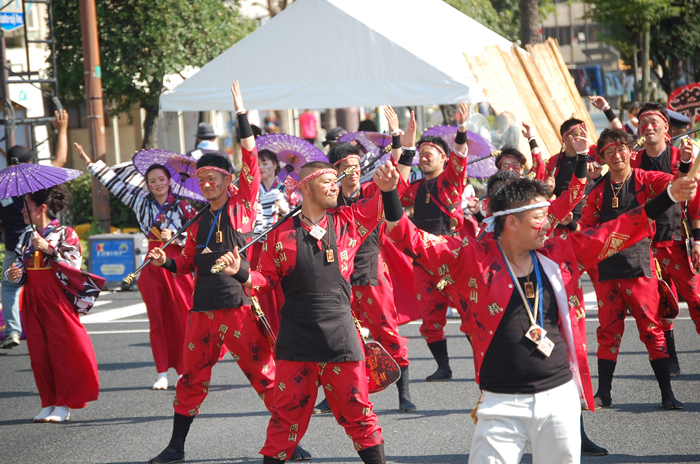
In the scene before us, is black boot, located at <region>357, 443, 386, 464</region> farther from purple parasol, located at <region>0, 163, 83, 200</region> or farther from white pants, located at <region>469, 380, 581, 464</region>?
purple parasol, located at <region>0, 163, 83, 200</region>

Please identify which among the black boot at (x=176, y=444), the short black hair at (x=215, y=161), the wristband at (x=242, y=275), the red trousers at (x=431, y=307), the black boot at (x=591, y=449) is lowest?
the black boot at (x=591, y=449)

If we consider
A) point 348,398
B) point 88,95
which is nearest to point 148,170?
point 348,398

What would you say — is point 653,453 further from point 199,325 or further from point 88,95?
point 88,95

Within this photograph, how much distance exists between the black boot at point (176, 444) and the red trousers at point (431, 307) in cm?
245

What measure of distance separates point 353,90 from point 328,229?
22.3ft

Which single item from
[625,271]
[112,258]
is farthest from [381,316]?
[112,258]

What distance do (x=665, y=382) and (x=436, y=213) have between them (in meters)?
2.32

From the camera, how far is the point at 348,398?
406 cm

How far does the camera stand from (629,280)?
5.50m

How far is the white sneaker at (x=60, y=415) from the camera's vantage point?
6090mm

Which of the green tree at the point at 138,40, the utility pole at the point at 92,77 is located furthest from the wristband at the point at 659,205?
the green tree at the point at 138,40

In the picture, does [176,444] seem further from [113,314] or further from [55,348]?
[113,314]

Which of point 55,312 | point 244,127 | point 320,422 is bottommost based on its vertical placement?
point 320,422

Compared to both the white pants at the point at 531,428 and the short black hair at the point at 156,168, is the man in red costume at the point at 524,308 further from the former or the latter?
the short black hair at the point at 156,168
